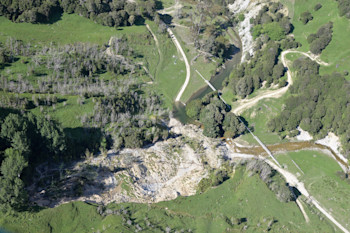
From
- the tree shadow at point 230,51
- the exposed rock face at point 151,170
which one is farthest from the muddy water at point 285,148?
the tree shadow at point 230,51

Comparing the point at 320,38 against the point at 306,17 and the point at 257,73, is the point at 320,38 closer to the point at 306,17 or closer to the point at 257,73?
the point at 306,17

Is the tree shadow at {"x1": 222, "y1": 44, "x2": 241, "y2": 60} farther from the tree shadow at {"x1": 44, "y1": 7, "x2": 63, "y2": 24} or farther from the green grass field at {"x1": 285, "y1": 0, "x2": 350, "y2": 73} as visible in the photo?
the tree shadow at {"x1": 44, "y1": 7, "x2": 63, "y2": 24}

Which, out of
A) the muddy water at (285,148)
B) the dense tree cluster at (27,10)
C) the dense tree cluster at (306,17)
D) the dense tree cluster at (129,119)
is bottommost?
the muddy water at (285,148)

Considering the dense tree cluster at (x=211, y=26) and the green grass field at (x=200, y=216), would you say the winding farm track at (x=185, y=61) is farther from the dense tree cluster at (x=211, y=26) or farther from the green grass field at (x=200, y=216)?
the green grass field at (x=200, y=216)

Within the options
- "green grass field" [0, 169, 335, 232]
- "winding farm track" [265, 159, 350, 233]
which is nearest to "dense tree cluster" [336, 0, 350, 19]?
"winding farm track" [265, 159, 350, 233]

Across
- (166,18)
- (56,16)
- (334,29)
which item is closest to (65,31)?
(56,16)

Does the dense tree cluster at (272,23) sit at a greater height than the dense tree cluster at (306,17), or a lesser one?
lesser

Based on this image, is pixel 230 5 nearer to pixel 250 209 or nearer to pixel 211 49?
pixel 211 49
